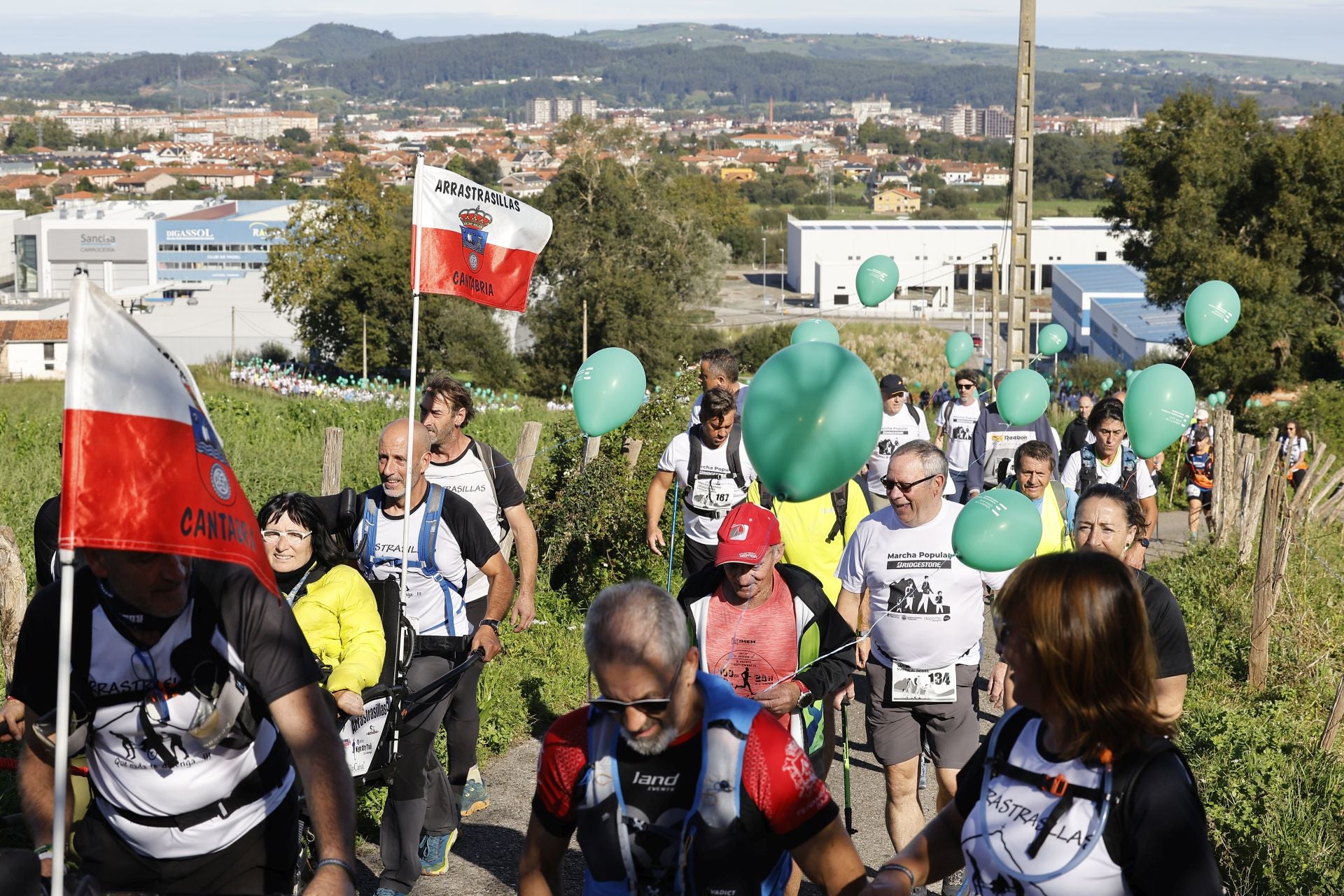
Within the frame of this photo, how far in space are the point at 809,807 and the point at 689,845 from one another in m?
0.26

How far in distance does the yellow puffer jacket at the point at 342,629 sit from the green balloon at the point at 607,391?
125 inches

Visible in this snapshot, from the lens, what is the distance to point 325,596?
471cm

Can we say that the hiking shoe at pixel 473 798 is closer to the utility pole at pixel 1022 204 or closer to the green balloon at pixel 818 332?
the green balloon at pixel 818 332

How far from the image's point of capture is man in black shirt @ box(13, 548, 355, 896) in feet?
9.18

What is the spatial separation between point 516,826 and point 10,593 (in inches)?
95.1

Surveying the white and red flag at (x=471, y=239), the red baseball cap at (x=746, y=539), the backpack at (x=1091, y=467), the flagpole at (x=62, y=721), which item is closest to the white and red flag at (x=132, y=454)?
the flagpole at (x=62, y=721)

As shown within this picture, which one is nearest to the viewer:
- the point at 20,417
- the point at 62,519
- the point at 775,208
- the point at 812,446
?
the point at 62,519

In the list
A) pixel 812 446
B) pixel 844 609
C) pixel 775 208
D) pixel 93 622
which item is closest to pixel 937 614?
Result: pixel 844 609

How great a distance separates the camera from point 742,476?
23.2 ft

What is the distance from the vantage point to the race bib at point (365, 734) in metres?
4.78

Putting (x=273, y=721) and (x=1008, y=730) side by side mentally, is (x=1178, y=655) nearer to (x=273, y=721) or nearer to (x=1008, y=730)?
(x=1008, y=730)

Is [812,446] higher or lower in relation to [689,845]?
higher

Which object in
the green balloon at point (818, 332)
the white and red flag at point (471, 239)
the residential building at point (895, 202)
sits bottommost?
the green balloon at point (818, 332)

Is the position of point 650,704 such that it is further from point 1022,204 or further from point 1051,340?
point 1022,204
